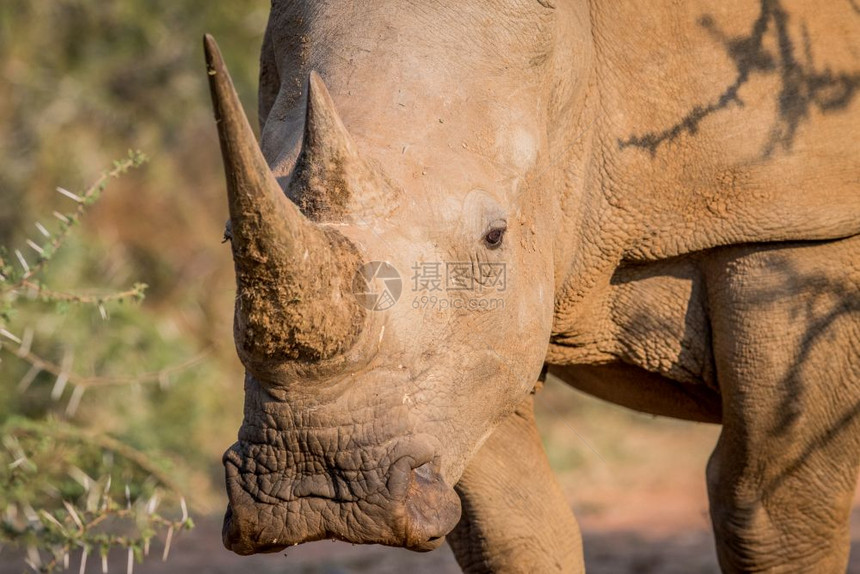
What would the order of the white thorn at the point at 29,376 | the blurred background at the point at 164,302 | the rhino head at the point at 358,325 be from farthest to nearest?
the blurred background at the point at 164,302
the white thorn at the point at 29,376
the rhino head at the point at 358,325

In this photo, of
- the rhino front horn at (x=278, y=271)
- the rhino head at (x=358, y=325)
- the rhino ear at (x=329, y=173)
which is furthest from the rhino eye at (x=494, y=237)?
the rhino front horn at (x=278, y=271)

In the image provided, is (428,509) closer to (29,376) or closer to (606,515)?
(29,376)

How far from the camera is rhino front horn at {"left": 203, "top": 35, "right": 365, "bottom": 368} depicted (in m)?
2.83

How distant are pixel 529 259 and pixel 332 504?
0.95 meters

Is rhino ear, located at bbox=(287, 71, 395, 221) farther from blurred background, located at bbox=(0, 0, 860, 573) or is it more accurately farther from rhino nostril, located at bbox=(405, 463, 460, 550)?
blurred background, located at bbox=(0, 0, 860, 573)

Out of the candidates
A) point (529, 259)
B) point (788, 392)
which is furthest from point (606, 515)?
point (529, 259)

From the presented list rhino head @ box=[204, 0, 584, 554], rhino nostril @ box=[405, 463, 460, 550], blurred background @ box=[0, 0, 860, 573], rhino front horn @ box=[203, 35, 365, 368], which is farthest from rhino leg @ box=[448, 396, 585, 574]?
blurred background @ box=[0, 0, 860, 573]

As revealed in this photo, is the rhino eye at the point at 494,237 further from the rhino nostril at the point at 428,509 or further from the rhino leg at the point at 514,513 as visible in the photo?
the rhino leg at the point at 514,513

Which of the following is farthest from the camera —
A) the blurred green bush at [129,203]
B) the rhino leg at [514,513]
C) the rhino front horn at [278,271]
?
the blurred green bush at [129,203]

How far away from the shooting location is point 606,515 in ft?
27.0

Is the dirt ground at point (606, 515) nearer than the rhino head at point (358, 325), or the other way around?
the rhino head at point (358, 325)

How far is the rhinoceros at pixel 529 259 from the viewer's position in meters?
3.13

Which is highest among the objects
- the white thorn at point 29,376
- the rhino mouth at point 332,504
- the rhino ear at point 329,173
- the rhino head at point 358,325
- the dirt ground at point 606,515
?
the rhino ear at point 329,173

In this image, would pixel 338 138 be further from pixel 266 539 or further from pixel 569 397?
pixel 569 397
